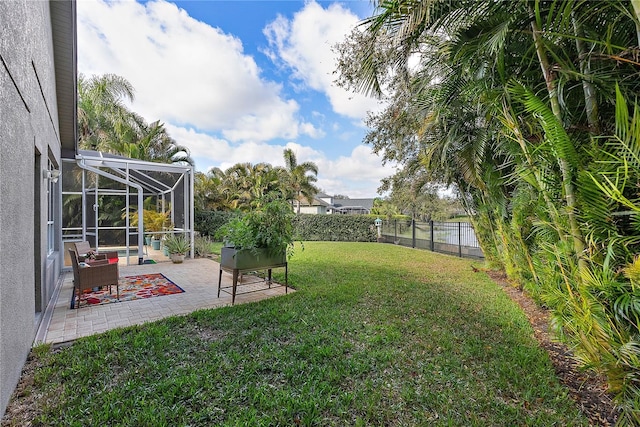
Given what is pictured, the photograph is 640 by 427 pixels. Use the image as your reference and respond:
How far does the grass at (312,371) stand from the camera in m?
2.34

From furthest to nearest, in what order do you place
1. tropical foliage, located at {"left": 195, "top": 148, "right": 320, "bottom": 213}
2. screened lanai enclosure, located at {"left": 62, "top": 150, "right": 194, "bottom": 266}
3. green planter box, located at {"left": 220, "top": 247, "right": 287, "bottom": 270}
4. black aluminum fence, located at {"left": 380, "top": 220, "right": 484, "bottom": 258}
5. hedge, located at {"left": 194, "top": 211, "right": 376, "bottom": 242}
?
1. tropical foliage, located at {"left": 195, "top": 148, "right": 320, "bottom": 213}
2. hedge, located at {"left": 194, "top": 211, "right": 376, "bottom": 242}
3. black aluminum fence, located at {"left": 380, "top": 220, "right": 484, "bottom": 258}
4. screened lanai enclosure, located at {"left": 62, "top": 150, "right": 194, "bottom": 266}
5. green planter box, located at {"left": 220, "top": 247, "right": 287, "bottom": 270}

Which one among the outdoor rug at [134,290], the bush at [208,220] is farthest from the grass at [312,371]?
the bush at [208,220]

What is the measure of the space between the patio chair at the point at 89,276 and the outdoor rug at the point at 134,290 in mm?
204

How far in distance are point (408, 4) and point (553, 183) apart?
237cm

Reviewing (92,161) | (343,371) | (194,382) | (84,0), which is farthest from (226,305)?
(84,0)

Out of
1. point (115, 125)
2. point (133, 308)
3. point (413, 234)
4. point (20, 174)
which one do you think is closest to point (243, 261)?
point (133, 308)

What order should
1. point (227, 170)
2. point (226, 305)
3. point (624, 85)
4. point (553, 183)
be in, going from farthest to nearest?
point (227, 170) < point (226, 305) < point (553, 183) < point (624, 85)

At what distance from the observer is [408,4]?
9.77 ft

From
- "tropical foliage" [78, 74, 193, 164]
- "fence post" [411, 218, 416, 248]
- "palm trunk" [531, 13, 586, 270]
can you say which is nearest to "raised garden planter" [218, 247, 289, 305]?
"palm trunk" [531, 13, 586, 270]

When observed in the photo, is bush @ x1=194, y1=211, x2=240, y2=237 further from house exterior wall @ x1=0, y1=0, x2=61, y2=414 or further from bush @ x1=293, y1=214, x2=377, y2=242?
house exterior wall @ x1=0, y1=0, x2=61, y2=414

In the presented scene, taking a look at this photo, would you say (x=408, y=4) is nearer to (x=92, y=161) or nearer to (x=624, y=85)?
(x=624, y=85)

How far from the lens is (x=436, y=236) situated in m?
12.5

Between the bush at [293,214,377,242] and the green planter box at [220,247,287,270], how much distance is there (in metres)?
10.6

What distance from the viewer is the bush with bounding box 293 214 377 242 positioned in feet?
53.6
